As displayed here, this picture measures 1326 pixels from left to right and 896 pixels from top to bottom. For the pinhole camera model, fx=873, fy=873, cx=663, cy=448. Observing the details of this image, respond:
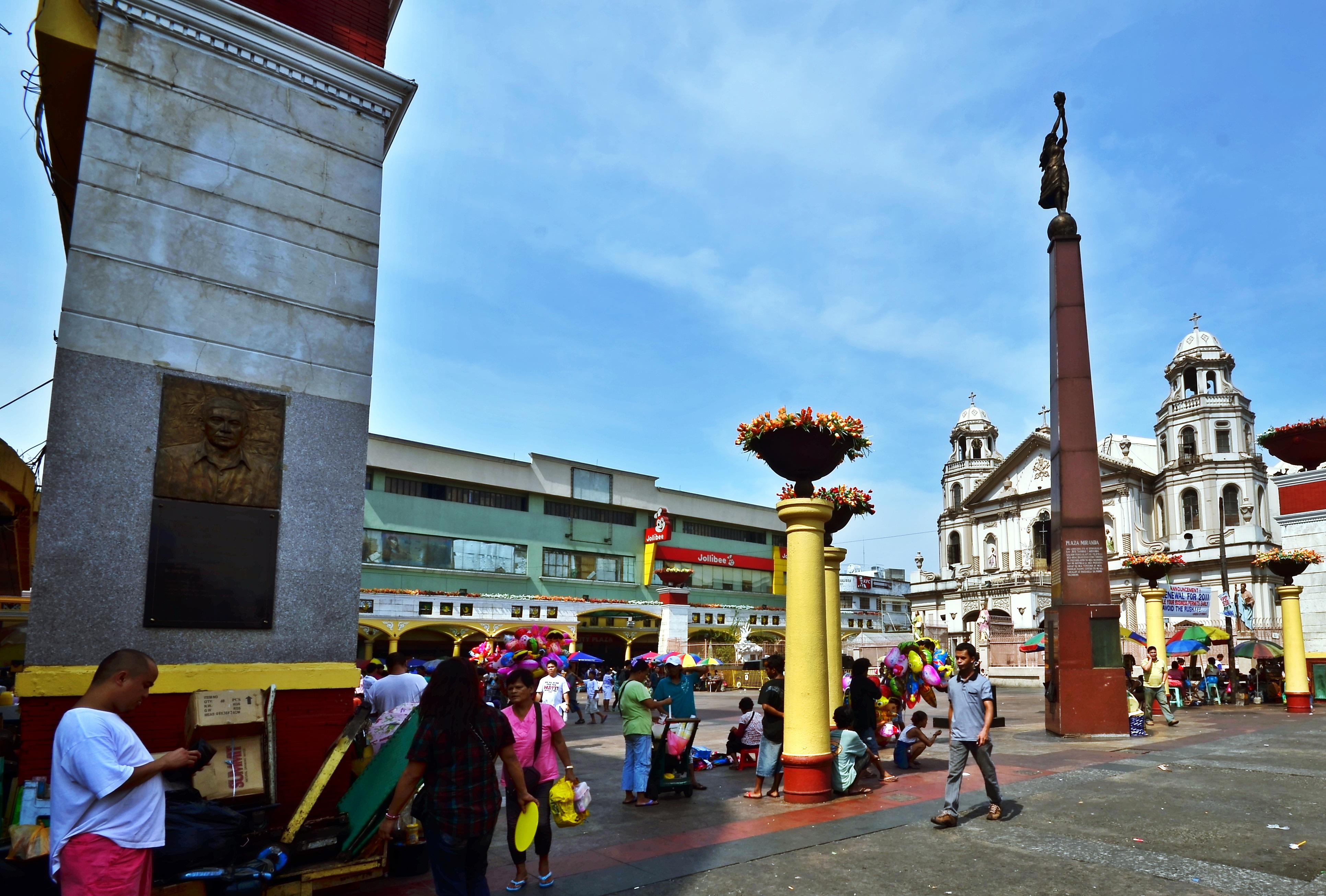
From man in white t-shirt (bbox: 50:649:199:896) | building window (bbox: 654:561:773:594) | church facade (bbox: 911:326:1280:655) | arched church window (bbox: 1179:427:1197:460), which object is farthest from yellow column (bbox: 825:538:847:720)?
arched church window (bbox: 1179:427:1197:460)

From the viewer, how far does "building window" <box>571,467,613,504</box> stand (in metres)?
51.2

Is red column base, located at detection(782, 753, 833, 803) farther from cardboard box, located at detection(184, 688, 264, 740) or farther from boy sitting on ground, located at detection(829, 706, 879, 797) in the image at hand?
cardboard box, located at detection(184, 688, 264, 740)

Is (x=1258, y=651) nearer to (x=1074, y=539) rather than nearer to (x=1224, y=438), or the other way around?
(x=1074, y=539)

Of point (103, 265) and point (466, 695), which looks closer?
point (466, 695)

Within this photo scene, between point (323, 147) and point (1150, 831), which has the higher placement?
point (323, 147)

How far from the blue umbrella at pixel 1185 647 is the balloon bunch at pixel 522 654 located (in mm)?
18764

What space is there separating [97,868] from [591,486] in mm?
48267

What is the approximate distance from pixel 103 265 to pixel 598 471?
46.3 metres

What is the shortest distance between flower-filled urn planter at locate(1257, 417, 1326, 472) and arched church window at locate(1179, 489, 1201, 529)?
91.4 ft

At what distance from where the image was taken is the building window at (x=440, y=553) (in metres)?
42.9

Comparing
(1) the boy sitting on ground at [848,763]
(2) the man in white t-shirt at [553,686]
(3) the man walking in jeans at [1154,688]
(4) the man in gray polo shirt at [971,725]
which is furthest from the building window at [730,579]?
(4) the man in gray polo shirt at [971,725]

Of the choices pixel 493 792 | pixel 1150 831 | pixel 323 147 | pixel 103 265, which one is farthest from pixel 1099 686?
pixel 103 265

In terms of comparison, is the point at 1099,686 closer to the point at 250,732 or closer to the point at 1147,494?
the point at 250,732

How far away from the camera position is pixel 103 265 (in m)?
6.08
